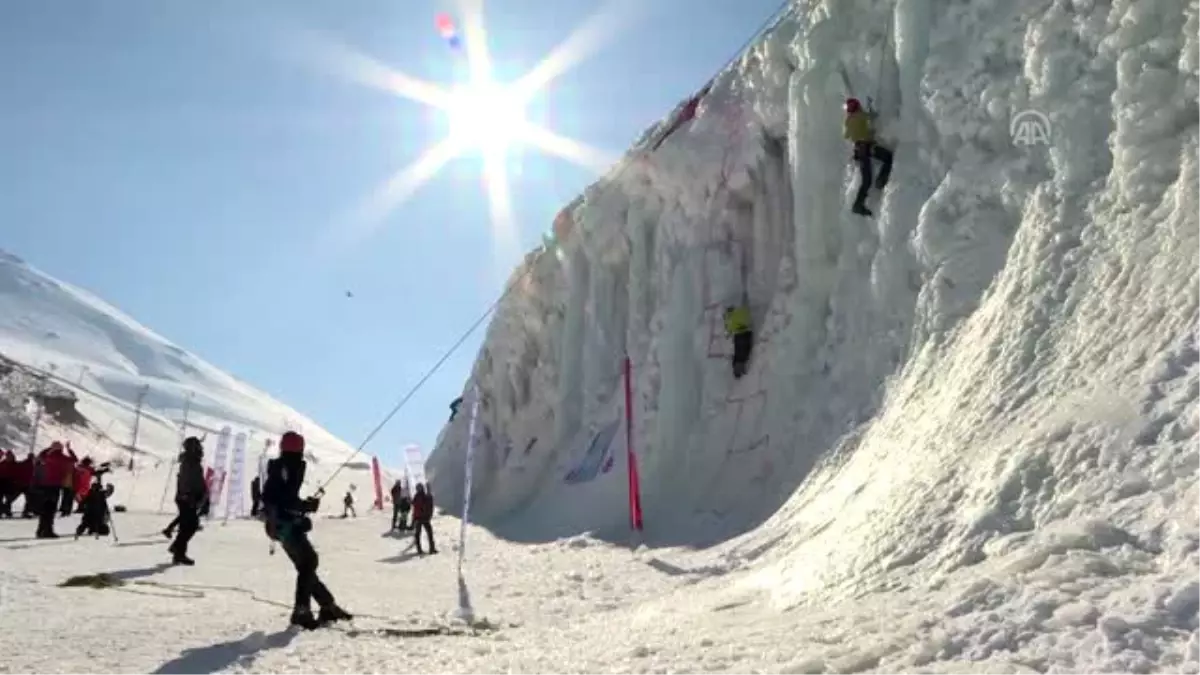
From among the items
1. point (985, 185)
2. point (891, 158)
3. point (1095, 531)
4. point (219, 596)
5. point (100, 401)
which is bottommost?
point (219, 596)

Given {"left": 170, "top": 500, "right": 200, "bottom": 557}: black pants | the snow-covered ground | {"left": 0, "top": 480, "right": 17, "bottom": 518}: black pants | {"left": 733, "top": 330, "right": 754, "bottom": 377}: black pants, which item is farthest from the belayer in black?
{"left": 733, "top": 330, "right": 754, "bottom": 377}: black pants

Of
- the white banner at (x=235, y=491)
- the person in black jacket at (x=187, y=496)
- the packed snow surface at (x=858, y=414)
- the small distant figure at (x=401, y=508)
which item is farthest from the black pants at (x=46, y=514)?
the white banner at (x=235, y=491)

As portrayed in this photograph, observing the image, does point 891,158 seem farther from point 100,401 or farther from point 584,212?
point 100,401

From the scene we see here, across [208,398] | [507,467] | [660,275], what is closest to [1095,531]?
[660,275]

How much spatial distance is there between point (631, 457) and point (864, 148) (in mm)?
5615

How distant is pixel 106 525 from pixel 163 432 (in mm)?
57772

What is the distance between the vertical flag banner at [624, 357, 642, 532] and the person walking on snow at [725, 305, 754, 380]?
2.07 m

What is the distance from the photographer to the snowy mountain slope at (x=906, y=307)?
424 centimetres

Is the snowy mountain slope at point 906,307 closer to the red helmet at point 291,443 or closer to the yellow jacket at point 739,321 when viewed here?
the yellow jacket at point 739,321

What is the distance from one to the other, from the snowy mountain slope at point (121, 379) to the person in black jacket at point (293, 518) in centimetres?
4239

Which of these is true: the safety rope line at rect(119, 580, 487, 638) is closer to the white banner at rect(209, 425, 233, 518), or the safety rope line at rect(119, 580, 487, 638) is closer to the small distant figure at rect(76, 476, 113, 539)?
the small distant figure at rect(76, 476, 113, 539)

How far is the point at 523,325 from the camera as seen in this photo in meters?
21.5

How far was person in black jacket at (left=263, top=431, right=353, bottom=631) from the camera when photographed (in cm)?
637

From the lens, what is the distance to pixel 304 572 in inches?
250
